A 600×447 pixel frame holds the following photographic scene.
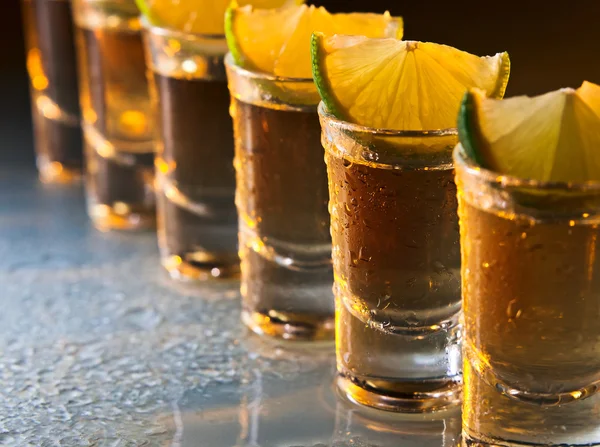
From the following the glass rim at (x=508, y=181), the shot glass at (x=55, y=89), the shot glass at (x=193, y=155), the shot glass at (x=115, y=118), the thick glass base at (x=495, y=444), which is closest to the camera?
the glass rim at (x=508, y=181)

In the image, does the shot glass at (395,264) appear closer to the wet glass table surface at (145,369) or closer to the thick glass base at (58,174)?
the wet glass table surface at (145,369)

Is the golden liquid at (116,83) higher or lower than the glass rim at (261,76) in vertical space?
lower

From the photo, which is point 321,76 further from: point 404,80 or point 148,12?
point 148,12

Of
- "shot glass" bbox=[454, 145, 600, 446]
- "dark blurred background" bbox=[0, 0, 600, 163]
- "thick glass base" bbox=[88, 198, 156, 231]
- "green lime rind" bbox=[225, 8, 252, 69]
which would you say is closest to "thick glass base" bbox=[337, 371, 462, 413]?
"shot glass" bbox=[454, 145, 600, 446]

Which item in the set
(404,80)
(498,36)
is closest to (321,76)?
(404,80)

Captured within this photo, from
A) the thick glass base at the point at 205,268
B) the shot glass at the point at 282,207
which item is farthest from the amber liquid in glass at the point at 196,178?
the shot glass at the point at 282,207

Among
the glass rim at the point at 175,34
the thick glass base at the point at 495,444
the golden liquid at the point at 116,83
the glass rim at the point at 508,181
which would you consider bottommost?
the thick glass base at the point at 495,444

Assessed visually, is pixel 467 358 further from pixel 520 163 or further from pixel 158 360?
pixel 158 360

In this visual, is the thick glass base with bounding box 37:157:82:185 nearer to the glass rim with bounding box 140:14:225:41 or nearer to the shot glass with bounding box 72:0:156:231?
the shot glass with bounding box 72:0:156:231
